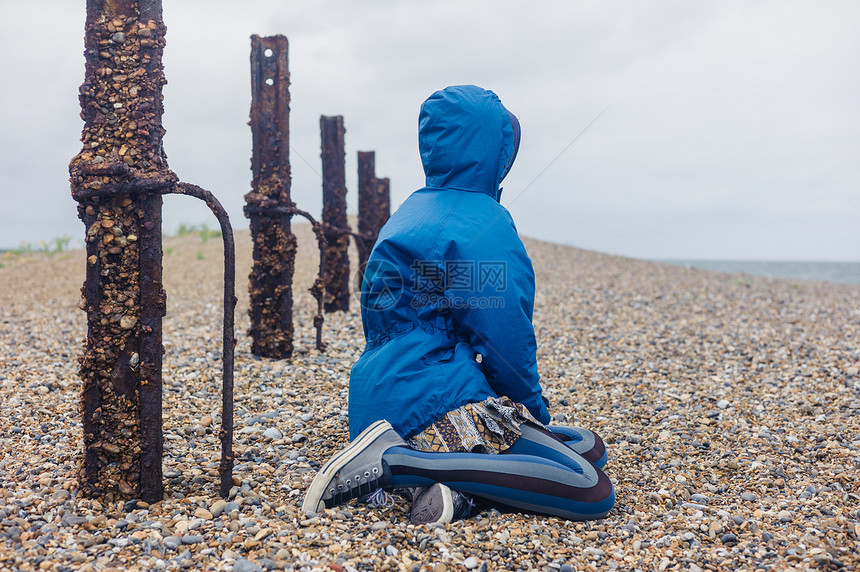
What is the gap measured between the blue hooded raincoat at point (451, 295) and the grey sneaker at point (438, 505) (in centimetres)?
A: 28

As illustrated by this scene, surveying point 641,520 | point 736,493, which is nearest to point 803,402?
point 736,493

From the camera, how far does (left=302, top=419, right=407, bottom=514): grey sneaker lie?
2562 mm

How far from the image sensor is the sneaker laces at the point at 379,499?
8.94ft

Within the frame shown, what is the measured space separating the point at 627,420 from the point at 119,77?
403 cm

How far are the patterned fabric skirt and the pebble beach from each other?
13.1 inches

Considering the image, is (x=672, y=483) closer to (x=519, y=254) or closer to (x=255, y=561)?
(x=519, y=254)

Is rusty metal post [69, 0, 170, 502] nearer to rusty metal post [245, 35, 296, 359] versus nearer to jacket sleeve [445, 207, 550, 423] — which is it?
jacket sleeve [445, 207, 550, 423]

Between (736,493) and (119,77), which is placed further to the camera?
(736,493)

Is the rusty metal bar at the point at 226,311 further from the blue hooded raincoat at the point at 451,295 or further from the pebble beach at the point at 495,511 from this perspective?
the blue hooded raincoat at the point at 451,295

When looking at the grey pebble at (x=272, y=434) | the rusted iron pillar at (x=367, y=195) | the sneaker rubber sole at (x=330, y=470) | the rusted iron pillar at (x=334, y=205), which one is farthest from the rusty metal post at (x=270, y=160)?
the rusted iron pillar at (x=367, y=195)

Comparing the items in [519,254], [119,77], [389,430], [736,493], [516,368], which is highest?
[119,77]

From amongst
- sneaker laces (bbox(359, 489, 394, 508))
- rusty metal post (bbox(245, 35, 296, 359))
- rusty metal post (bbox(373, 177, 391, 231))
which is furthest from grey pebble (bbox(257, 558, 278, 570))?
rusty metal post (bbox(373, 177, 391, 231))

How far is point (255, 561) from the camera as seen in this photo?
88.8 inches

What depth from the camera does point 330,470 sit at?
8.60ft
